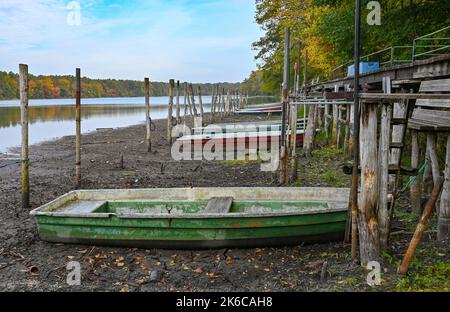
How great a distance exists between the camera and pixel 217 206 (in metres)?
8.24

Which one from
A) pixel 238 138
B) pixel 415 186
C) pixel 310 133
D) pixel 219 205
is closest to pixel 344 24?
pixel 310 133

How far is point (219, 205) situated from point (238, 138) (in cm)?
1080

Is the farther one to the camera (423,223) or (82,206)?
(82,206)

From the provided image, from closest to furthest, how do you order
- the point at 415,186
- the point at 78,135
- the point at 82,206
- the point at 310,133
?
1. the point at 415,186
2. the point at 82,206
3. the point at 78,135
4. the point at 310,133

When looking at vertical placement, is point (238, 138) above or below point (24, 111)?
below

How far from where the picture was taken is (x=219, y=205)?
8.30 m

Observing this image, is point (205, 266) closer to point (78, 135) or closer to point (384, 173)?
point (384, 173)

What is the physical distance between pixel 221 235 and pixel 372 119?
122 inches

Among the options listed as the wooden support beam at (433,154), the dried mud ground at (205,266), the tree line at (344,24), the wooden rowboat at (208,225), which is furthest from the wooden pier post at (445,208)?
the tree line at (344,24)

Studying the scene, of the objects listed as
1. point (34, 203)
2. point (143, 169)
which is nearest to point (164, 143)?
point (143, 169)

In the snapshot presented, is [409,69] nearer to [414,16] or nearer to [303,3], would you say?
[414,16]

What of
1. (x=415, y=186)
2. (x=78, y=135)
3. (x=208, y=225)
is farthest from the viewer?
(x=78, y=135)

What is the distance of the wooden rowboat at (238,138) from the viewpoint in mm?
18812

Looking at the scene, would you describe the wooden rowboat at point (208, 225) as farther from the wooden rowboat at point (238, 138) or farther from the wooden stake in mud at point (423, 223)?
the wooden rowboat at point (238, 138)
